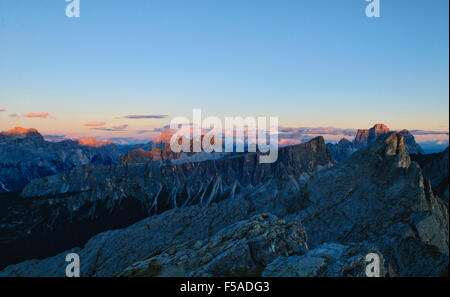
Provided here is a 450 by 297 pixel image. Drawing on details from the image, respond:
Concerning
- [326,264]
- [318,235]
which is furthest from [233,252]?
[318,235]

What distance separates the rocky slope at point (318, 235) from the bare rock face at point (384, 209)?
0.24m

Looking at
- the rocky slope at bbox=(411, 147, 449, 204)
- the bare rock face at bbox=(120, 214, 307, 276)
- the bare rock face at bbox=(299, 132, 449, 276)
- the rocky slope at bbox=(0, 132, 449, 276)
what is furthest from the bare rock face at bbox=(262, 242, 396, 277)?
the rocky slope at bbox=(411, 147, 449, 204)

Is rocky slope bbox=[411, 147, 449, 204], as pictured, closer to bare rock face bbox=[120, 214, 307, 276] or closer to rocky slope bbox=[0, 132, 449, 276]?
rocky slope bbox=[0, 132, 449, 276]

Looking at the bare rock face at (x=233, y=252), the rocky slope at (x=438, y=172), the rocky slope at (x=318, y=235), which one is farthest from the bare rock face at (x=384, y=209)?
the rocky slope at (x=438, y=172)

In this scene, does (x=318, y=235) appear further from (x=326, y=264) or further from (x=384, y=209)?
(x=326, y=264)

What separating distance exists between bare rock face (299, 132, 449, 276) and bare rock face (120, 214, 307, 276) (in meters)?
34.3

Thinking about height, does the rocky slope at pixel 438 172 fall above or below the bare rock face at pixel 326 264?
below

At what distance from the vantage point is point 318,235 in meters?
77.9

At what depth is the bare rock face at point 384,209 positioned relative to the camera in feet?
208

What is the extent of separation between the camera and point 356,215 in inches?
3135

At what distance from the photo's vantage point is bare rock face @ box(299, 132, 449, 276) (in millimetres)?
63312

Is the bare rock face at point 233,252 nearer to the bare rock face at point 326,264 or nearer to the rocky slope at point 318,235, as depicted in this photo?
the rocky slope at point 318,235
